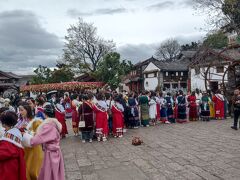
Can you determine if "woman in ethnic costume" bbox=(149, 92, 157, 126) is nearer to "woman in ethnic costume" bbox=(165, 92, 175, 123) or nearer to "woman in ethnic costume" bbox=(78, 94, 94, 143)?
"woman in ethnic costume" bbox=(165, 92, 175, 123)

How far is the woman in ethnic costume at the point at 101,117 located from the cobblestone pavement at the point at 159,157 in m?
0.37

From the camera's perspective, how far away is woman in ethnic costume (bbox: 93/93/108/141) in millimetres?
10031

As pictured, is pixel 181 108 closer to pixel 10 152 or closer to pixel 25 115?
pixel 25 115

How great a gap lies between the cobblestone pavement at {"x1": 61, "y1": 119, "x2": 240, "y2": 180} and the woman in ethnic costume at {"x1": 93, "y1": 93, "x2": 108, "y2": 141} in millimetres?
373

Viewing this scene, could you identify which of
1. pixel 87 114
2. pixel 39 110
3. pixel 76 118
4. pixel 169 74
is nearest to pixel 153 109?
pixel 76 118

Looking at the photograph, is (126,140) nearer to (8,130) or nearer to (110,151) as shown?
(110,151)

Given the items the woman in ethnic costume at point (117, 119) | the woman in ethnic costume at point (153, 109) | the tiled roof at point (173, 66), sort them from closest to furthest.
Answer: the woman in ethnic costume at point (117, 119) → the woman in ethnic costume at point (153, 109) → the tiled roof at point (173, 66)

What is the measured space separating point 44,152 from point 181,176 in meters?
2.79

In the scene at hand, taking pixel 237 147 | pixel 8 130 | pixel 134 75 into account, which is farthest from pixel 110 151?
pixel 134 75

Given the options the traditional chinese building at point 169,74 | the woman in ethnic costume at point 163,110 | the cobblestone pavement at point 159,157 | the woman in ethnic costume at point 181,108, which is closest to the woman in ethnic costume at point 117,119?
the cobblestone pavement at point 159,157

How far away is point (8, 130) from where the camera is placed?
12.9 feet

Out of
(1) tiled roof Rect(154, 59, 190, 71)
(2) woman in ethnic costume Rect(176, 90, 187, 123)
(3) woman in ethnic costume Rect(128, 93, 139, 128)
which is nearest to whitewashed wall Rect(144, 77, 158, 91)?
(1) tiled roof Rect(154, 59, 190, 71)

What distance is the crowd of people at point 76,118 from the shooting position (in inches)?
156

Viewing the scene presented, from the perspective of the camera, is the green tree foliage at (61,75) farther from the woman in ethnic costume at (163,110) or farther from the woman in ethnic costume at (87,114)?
the woman in ethnic costume at (87,114)
